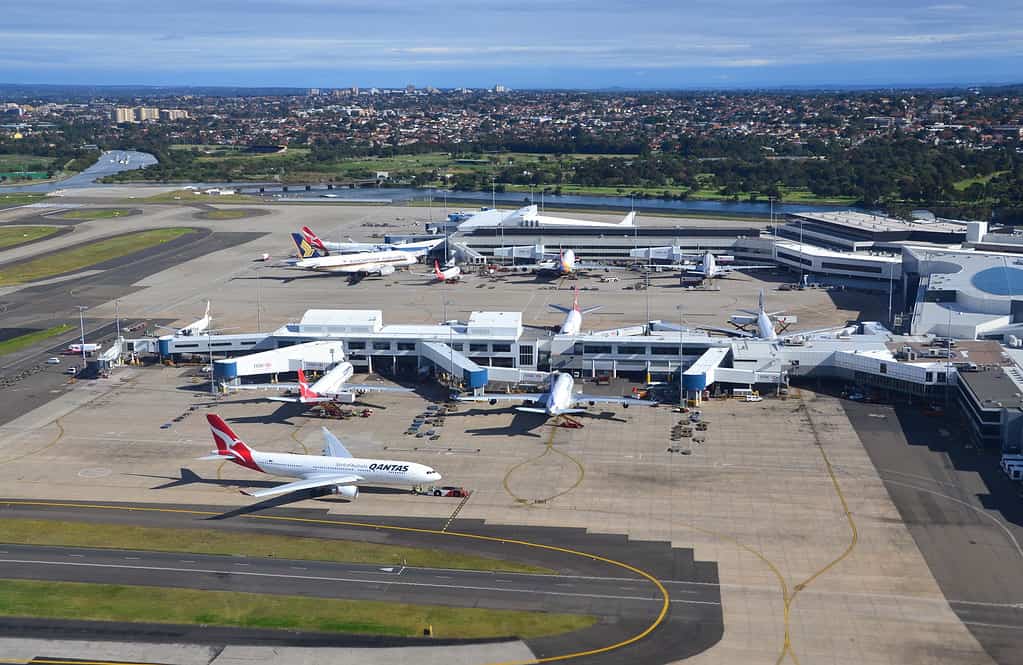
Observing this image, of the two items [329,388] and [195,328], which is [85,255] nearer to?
[195,328]

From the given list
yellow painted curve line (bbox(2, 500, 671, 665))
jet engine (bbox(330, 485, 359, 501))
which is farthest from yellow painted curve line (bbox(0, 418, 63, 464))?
jet engine (bbox(330, 485, 359, 501))

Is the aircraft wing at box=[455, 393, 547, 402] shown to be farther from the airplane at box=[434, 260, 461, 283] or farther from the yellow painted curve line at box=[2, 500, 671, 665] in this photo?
the airplane at box=[434, 260, 461, 283]

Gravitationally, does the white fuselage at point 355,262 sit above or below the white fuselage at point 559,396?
above

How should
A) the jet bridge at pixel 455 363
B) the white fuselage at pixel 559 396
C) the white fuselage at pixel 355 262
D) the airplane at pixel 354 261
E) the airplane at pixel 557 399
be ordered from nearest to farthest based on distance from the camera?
the white fuselage at pixel 559 396 < the airplane at pixel 557 399 < the jet bridge at pixel 455 363 < the white fuselage at pixel 355 262 < the airplane at pixel 354 261

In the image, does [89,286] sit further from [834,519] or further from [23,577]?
[834,519]

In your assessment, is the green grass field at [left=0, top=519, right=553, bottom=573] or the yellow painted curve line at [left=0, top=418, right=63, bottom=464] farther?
the yellow painted curve line at [left=0, top=418, right=63, bottom=464]

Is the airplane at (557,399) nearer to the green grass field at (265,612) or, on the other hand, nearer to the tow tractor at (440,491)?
the tow tractor at (440,491)

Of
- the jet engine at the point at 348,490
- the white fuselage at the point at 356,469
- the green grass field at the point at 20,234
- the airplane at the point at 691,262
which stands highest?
the airplane at the point at 691,262

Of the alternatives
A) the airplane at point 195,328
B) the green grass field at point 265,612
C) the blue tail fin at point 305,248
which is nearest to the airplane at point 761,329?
the green grass field at point 265,612
